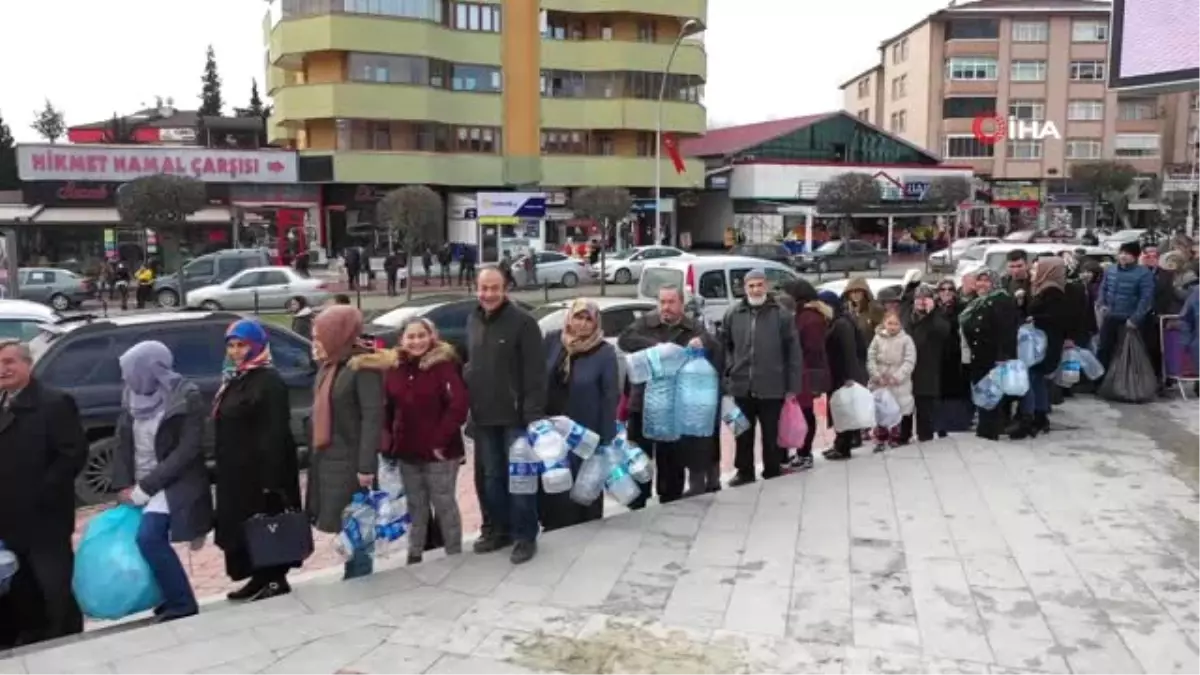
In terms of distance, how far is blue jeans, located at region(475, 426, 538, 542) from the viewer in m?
6.08

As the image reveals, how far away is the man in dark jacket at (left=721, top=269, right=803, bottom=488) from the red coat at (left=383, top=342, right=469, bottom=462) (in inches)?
102

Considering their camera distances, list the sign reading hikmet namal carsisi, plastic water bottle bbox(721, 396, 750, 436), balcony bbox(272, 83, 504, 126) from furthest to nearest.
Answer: balcony bbox(272, 83, 504, 126) < the sign reading hikmet namal carsisi < plastic water bottle bbox(721, 396, 750, 436)

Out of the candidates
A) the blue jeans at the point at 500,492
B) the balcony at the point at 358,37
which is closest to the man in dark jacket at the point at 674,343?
the blue jeans at the point at 500,492

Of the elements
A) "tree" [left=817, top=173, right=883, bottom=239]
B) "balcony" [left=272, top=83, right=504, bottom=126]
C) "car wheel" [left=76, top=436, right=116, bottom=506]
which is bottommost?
"car wheel" [left=76, top=436, right=116, bottom=506]

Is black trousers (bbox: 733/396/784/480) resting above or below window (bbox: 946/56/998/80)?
below

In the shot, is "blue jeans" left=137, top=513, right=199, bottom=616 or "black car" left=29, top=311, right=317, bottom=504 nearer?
"blue jeans" left=137, top=513, right=199, bottom=616

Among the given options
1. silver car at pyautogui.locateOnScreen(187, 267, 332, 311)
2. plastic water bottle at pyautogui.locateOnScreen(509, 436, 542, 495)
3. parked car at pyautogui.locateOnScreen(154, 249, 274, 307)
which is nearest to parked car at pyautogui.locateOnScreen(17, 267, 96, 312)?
parked car at pyautogui.locateOnScreen(154, 249, 274, 307)

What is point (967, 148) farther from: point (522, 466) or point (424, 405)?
point (424, 405)

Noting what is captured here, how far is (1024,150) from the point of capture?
71.1 m

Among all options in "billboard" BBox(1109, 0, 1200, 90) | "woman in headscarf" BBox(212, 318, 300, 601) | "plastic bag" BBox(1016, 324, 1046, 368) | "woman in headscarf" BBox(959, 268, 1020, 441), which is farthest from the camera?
"billboard" BBox(1109, 0, 1200, 90)

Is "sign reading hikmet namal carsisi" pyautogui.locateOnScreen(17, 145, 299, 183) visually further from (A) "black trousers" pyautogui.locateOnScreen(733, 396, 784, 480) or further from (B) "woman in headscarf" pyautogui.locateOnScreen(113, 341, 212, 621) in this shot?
(B) "woman in headscarf" pyautogui.locateOnScreen(113, 341, 212, 621)

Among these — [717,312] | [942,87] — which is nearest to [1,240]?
[717,312]

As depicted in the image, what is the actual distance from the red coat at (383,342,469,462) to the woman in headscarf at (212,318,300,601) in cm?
58

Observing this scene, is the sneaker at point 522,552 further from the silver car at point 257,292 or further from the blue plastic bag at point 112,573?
the silver car at point 257,292
